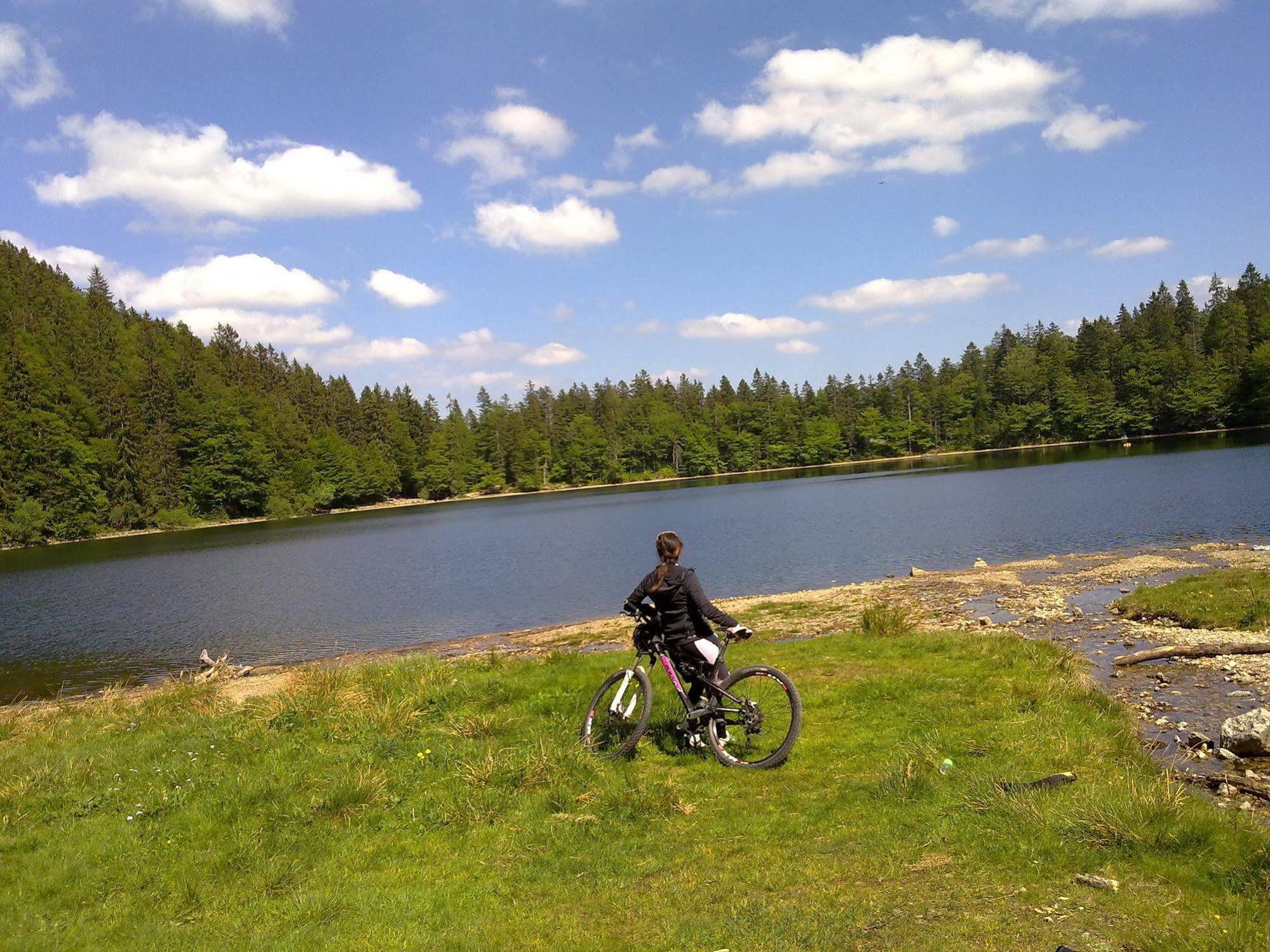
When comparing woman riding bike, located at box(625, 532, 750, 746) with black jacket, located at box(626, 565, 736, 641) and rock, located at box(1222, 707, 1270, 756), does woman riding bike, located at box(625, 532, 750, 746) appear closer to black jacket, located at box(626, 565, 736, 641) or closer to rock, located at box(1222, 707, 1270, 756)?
black jacket, located at box(626, 565, 736, 641)

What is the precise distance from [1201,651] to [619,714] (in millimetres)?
11492

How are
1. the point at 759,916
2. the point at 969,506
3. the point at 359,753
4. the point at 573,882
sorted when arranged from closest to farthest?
the point at 759,916 → the point at 573,882 → the point at 359,753 → the point at 969,506

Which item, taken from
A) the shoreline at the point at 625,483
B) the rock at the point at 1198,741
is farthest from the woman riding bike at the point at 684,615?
the shoreline at the point at 625,483

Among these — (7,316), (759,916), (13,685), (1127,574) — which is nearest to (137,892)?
(759,916)

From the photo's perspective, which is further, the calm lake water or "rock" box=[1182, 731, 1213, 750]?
the calm lake water

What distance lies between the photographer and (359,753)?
8.52 meters

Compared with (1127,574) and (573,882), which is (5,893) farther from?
(1127,574)

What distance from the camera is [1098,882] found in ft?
16.1

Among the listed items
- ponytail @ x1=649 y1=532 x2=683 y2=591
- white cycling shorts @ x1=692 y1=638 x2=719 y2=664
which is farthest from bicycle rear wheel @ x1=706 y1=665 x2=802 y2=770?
ponytail @ x1=649 y1=532 x2=683 y2=591

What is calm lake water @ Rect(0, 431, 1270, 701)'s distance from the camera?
29078 mm

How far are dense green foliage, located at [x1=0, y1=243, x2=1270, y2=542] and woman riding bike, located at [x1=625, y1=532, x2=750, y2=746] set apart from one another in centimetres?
10075

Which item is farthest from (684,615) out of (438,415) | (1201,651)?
(438,415)

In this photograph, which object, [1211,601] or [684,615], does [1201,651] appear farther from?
[684,615]

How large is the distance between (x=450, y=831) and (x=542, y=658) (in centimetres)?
747
